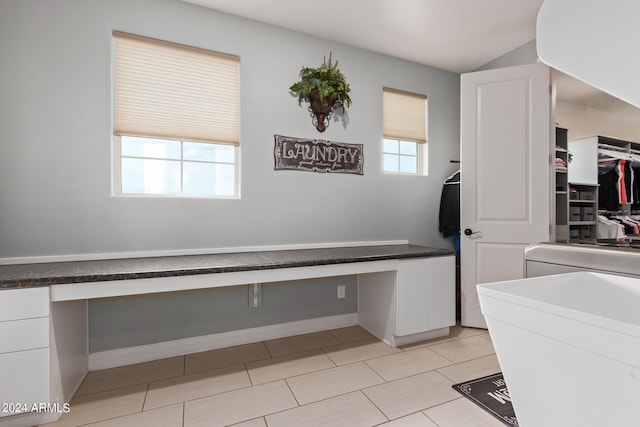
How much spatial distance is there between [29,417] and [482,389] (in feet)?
8.24

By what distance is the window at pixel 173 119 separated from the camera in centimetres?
223

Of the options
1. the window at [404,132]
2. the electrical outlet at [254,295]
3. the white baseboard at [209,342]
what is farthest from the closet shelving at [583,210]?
the electrical outlet at [254,295]

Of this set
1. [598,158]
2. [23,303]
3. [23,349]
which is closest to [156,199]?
[23,303]

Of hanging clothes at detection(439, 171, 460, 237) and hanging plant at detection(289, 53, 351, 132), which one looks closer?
hanging plant at detection(289, 53, 351, 132)

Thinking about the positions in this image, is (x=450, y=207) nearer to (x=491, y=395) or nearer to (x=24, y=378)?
(x=491, y=395)

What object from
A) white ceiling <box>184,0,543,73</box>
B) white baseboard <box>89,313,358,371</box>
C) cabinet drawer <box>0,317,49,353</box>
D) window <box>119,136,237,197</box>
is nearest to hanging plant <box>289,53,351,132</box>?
white ceiling <box>184,0,543,73</box>

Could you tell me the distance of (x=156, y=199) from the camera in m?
2.28

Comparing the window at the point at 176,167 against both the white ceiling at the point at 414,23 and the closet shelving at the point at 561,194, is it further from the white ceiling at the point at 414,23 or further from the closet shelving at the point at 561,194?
the closet shelving at the point at 561,194

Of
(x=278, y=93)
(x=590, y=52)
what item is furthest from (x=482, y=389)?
(x=278, y=93)

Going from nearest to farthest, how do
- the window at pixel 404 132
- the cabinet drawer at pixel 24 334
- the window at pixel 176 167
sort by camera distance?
the cabinet drawer at pixel 24 334
the window at pixel 176 167
the window at pixel 404 132

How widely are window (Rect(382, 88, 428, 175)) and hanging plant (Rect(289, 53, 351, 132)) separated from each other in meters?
0.61

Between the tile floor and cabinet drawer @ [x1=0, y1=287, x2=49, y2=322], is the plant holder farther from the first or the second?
cabinet drawer @ [x1=0, y1=287, x2=49, y2=322]

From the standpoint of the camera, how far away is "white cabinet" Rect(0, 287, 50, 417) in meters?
1.46

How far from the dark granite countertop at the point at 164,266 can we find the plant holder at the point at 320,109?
3.96ft
